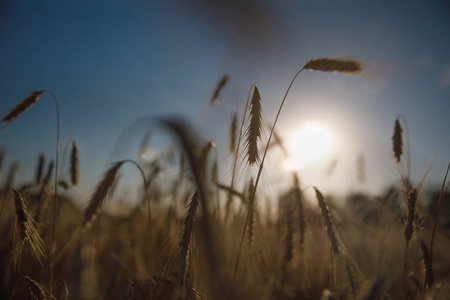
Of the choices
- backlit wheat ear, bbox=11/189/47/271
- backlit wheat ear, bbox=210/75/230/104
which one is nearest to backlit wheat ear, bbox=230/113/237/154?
backlit wheat ear, bbox=210/75/230/104

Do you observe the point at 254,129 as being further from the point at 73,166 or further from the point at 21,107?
the point at 21,107

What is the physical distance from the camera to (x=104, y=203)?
140cm

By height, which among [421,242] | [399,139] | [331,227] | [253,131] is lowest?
[421,242]

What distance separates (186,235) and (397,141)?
79.8 inches

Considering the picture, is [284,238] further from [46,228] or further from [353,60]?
[46,228]

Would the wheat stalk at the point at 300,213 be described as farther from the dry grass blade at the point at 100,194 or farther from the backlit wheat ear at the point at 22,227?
the backlit wheat ear at the point at 22,227

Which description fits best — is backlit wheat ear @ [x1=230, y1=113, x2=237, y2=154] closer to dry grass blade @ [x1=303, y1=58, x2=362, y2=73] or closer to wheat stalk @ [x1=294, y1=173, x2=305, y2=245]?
wheat stalk @ [x1=294, y1=173, x2=305, y2=245]

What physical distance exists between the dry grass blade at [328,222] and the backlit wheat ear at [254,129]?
2.04ft

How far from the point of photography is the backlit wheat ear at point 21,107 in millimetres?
1805

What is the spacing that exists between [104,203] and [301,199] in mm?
1468

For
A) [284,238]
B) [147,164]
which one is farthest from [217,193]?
[147,164]

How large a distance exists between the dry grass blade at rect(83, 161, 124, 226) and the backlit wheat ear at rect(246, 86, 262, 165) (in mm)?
845

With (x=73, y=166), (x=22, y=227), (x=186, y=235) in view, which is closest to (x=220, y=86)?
(x=73, y=166)

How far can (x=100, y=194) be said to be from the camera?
135 centimetres
